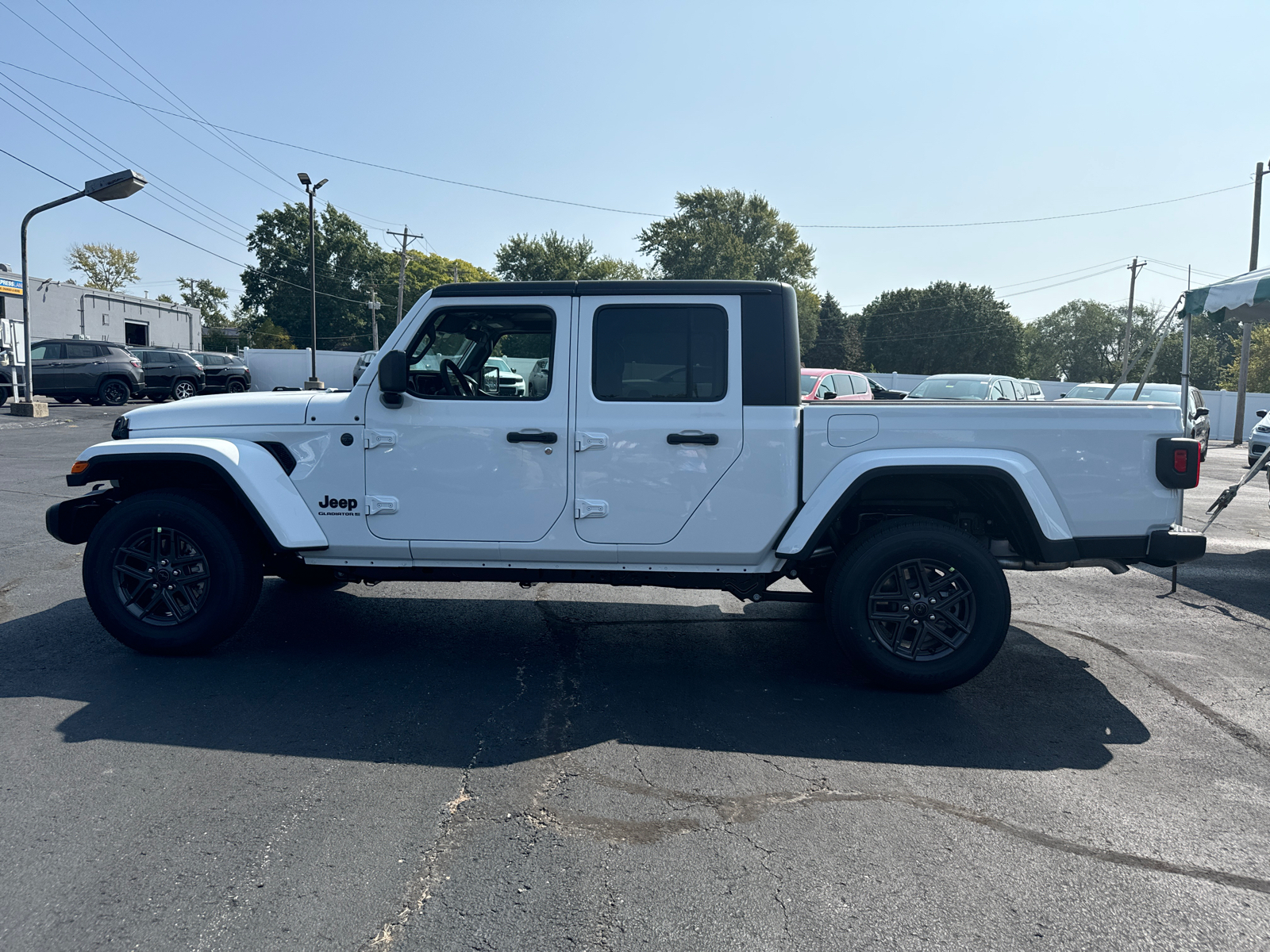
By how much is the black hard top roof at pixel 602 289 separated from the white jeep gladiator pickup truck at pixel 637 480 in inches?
0.6

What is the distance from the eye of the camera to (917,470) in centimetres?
436

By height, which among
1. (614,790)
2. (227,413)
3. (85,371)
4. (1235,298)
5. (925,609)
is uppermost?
(1235,298)

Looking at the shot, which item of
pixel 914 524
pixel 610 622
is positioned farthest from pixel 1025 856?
pixel 610 622

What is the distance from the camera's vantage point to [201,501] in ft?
15.7

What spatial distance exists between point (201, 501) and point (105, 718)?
128 centimetres

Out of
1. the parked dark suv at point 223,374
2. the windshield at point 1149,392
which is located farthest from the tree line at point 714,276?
the windshield at point 1149,392

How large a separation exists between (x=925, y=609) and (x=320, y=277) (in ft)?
263

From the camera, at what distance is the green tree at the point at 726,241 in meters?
76.0

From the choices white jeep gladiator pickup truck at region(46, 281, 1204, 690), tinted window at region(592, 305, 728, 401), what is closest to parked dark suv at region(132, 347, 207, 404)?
white jeep gladiator pickup truck at region(46, 281, 1204, 690)

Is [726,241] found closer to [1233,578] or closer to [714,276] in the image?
[714,276]

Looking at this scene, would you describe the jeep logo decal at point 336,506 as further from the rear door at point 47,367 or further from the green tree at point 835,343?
the green tree at point 835,343

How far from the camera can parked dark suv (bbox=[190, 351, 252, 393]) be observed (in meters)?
31.9

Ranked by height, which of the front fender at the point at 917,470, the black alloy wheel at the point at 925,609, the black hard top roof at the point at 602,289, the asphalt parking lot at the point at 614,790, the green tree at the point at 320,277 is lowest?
A: the asphalt parking lot at the point at 614,790

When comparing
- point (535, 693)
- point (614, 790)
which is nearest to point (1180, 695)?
point (614, 790)
